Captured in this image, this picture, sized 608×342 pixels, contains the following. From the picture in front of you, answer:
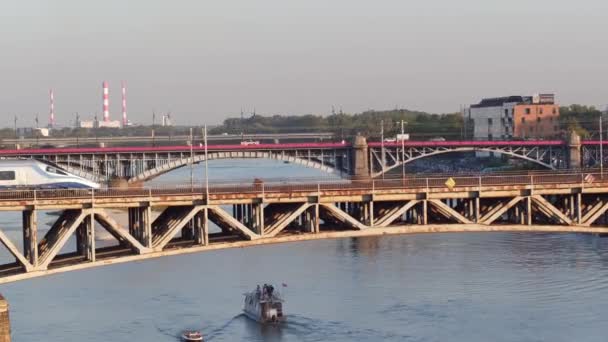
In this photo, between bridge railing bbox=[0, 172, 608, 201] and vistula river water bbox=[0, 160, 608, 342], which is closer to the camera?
bridge railing bbox=[0, 172, 608, 201]

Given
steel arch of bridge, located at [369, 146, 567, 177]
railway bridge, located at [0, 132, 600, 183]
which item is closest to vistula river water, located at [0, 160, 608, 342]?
railway bridge, located at [0, 132, 600, 183]

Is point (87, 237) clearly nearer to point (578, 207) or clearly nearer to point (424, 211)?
point (424, 211)

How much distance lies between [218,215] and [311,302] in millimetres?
29264

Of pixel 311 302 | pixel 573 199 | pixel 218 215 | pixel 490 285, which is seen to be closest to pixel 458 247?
pixel 490 285

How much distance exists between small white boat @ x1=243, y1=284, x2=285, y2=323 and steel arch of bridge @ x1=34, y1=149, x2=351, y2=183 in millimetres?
46448

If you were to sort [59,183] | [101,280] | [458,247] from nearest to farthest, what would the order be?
[59,183], [101,280], [458,247]

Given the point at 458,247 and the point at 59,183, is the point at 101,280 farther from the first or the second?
the point at 458,247

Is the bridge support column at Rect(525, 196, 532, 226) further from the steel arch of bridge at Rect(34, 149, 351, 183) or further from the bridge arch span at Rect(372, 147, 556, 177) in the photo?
the bridge arch span at Rect(372, 147, 556, 177)

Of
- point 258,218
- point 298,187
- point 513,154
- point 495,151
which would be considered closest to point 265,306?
point 298,187

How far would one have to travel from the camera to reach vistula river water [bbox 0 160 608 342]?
231 ft

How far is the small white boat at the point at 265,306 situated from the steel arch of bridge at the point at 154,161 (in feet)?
152

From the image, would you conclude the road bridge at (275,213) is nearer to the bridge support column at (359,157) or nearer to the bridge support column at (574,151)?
the bridge support column at (359,157)

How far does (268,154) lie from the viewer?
14250cm

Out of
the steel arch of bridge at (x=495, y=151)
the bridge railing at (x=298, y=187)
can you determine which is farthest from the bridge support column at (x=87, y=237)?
the steel arch of bridge at (x=495, y=151)
